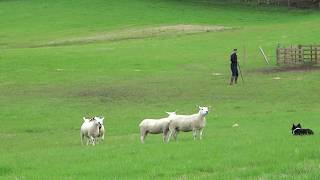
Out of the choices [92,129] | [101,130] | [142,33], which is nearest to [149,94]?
[101,130]

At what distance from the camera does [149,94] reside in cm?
4175

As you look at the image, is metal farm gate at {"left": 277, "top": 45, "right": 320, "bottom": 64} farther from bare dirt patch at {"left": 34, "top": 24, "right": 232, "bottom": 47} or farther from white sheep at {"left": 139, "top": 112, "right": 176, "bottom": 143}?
white sheep at {"left": 139, "top": 112, "right": 176, "bottom": 143}

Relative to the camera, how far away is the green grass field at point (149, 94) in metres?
17.0

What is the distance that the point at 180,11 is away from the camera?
108 m

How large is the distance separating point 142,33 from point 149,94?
4420 centimetres

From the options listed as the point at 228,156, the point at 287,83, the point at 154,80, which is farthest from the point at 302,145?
the point at 154,80

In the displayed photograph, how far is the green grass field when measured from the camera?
55.7ft

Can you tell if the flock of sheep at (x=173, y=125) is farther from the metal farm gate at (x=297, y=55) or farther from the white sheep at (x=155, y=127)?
the metal farm gate at (x=297, y=55)

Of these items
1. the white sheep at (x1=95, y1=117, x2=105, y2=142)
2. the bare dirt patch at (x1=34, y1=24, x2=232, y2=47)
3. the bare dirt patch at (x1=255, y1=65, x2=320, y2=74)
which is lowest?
the bare dirt patch at (x1=34, y1=24, x2=232, y2=47)

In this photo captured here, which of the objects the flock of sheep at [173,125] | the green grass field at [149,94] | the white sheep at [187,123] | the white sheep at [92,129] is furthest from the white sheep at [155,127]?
the white sheep at [92,129]

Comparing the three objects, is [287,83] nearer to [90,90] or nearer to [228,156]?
[90,90]

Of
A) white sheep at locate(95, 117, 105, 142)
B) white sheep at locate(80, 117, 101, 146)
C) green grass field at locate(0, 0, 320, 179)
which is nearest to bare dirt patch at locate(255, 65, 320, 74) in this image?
green grass field at locate(0, 0, 320, 179)

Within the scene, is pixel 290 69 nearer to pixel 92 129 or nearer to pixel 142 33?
pixel 92 129

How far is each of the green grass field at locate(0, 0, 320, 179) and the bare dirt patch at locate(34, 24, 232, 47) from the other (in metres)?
0.54
